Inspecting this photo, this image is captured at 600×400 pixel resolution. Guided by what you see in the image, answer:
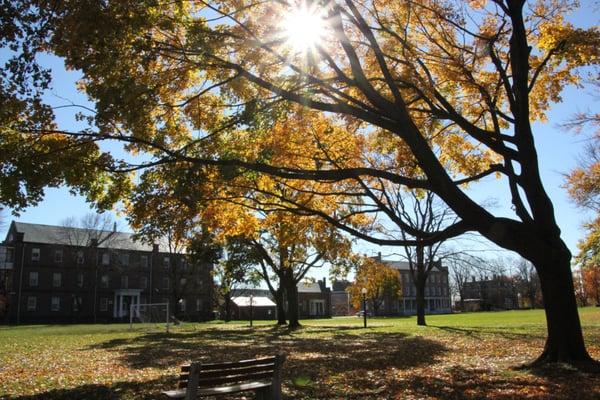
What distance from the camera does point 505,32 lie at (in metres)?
13.8

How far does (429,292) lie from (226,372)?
123m

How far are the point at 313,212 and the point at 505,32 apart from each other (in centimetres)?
684

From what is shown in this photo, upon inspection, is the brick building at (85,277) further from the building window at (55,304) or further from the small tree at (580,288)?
the small tree at (580,288)

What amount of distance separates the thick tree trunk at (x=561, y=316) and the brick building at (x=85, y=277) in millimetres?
47989

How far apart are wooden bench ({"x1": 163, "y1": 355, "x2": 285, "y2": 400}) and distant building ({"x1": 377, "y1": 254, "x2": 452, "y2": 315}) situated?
105217 mm

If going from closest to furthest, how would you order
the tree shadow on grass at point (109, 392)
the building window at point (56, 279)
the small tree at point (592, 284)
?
the tree shadow on grass at point (109, 392), the building window at point (56, 279), the small tree at point (592, 284)

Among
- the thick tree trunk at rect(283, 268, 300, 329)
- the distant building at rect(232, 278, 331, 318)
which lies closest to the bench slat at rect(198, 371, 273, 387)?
the thick tree trunk at rect(283, 268, 300, 329)

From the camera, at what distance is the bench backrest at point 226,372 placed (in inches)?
267

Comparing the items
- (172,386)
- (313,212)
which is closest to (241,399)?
(172,386)

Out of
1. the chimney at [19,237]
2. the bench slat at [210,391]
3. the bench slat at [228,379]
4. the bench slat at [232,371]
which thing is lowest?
the bench slat at [210,391]

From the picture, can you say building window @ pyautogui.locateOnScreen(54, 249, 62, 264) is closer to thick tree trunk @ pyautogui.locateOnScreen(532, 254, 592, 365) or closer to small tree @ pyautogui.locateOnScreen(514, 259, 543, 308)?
thick tree trunk @ pyautogui.locateOnScreen(532, 254, 592, 365)

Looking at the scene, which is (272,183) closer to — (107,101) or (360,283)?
(107,101)

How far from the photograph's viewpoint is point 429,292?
12412 cm

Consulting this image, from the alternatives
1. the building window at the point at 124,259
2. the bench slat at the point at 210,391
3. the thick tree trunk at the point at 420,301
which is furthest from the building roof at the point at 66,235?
the bench slat at the point at 210,391
